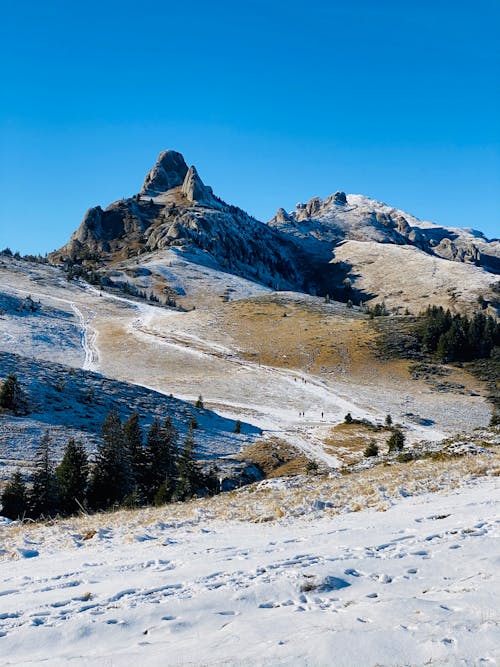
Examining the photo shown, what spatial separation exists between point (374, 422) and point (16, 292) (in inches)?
4016

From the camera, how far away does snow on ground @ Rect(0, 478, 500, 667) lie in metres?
4.91

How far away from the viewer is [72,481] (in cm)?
2652

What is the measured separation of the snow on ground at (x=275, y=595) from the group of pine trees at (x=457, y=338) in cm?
8039

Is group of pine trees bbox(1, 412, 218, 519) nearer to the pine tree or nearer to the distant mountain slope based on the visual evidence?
the pine tree

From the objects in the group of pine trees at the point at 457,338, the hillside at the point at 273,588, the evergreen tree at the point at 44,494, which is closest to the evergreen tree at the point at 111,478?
the evergreen tree at the point at 44,494

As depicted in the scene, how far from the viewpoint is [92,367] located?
79.0 m

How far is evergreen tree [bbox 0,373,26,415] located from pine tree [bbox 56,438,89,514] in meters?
14.7

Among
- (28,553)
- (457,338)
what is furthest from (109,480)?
(457,338)

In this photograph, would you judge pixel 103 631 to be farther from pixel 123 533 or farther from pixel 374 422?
pixel 374 422

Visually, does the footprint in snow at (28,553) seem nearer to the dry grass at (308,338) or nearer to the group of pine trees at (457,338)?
the dry grass at (308,338)

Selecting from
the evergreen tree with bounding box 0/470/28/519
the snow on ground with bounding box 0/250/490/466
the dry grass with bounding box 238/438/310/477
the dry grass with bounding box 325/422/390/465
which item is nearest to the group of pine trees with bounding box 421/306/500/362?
the snow on ground with bounding box 0/250/490/466

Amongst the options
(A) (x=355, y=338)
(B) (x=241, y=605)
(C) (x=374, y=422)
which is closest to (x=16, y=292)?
(A) (x=355, y=338)

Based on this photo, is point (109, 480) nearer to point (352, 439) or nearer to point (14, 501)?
point (14, 501)

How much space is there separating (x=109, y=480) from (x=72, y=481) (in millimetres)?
2217
